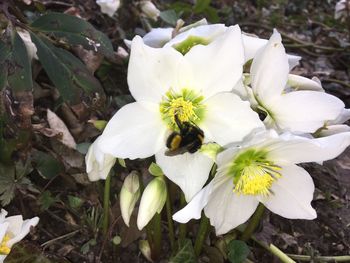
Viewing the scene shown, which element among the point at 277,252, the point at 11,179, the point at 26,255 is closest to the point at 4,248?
the point at 26,255

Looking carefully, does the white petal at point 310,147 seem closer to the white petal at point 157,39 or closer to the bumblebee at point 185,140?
the bumblebee at point 185,140

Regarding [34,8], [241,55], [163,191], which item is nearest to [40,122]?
[34,8]

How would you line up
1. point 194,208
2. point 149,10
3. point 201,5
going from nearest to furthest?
point 194,208 → point 149,10 → point 201,5

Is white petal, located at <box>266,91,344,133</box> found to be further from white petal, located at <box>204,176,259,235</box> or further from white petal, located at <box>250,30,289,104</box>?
white petal, located at <box>204,176,259,235</box>

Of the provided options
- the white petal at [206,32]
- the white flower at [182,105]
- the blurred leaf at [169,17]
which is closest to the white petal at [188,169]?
the white flower at [182,105]

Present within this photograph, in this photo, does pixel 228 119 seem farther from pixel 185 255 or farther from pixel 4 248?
pixel 4 248

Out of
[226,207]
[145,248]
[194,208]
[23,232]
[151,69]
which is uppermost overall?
[151,69]
